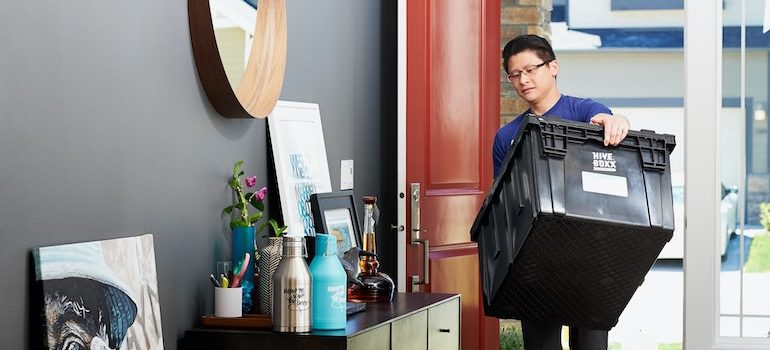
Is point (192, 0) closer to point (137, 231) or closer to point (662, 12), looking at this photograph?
point (137, 231)

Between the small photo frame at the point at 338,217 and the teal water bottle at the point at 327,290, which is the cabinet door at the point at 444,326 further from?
the teal water bottle at the point at 327,290

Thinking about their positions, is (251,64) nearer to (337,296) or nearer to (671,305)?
(337,296)

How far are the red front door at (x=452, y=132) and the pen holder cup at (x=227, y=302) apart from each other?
1857 millimetres

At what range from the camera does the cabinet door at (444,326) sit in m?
3.00

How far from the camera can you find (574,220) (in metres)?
2.48

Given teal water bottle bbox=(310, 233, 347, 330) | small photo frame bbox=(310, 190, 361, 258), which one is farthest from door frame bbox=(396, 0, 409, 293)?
teal water bottle bbox=(310, 233, 347, 330)

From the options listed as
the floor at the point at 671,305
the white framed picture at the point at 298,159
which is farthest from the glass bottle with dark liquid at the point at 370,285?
the floor at the point at 671,305

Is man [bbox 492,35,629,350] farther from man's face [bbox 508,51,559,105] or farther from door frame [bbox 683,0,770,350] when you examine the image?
door frame [bbox 683,0,770,350]

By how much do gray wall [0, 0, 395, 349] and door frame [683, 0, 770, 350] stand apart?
7.40 feet

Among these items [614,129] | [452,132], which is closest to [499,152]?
[614,129]

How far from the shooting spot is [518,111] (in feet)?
18.0

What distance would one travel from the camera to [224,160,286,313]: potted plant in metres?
2.45

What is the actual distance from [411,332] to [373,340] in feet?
1.21

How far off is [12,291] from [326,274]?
0.83m
